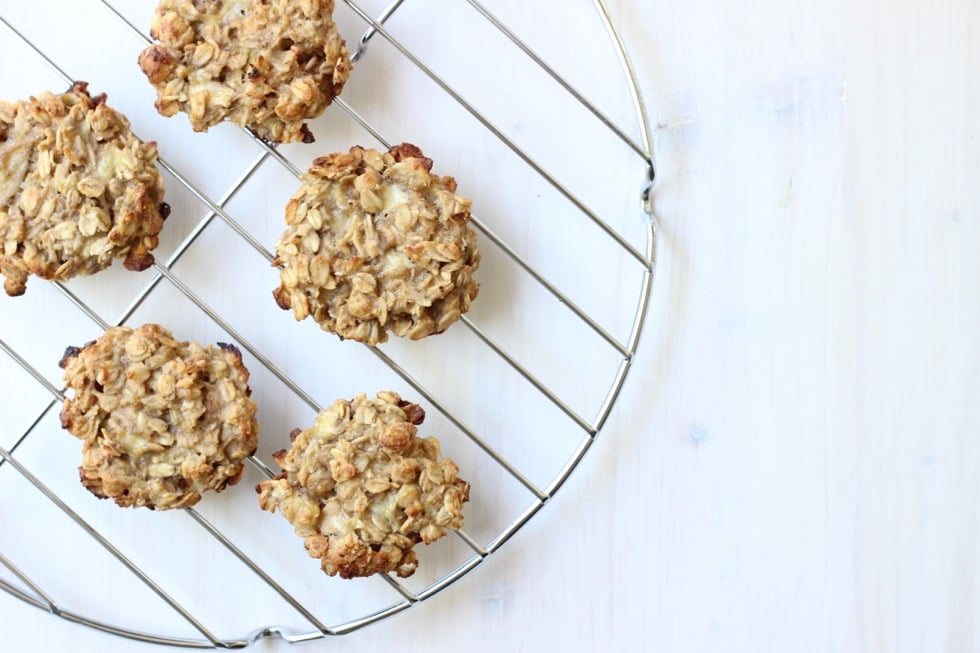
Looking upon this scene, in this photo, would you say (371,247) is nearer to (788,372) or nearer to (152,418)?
(152,418)

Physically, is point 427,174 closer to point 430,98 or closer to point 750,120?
point 430,98

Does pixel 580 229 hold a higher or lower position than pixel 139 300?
higher

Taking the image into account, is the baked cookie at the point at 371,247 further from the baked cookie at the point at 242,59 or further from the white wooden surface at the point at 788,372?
the white wooden surface at the point at 788,372

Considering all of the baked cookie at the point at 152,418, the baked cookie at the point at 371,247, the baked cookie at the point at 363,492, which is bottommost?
the baked cookie at the point at 152,418

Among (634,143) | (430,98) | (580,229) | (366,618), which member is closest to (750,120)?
(634,143)

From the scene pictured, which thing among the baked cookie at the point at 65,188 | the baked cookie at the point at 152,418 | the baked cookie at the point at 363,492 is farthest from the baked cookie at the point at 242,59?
the baked cookie at the point at 363,492

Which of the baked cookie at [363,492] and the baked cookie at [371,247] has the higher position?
the baked cookie at [371,247]

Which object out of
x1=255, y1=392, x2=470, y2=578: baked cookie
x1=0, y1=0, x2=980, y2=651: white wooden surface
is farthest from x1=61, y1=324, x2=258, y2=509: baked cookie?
x1=0, y1=0, x2=980, y2=651: white wooden surface
